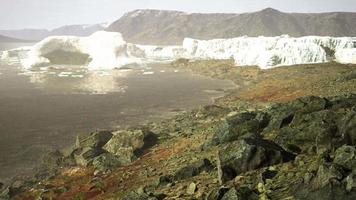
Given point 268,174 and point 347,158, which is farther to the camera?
point 268,174

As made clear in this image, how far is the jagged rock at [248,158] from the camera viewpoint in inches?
451

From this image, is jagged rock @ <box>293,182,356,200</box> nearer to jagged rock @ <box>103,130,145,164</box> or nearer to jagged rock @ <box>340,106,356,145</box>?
jagged rock @ <box>340,106,356,145</box>

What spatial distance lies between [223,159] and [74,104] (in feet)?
88.0

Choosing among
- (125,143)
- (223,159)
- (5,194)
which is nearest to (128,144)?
(125,143)

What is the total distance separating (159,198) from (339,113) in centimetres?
690

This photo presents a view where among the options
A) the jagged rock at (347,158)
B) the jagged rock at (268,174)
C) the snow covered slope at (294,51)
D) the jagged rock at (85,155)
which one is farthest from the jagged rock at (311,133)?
the snow covered slope at (294,51)

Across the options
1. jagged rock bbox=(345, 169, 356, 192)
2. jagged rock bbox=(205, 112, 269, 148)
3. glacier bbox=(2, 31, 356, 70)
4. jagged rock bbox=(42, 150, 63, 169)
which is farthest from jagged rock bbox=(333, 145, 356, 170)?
glacier bbox=(2, 31, 356, 70)

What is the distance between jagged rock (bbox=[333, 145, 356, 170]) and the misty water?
14.8 m

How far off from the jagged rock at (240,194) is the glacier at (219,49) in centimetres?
4603

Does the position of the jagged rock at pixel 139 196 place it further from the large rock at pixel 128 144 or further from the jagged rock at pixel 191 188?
the large rock at pixel 128 144

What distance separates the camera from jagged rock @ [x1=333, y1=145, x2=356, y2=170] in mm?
9328

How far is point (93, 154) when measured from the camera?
2022 cm

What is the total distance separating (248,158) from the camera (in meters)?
11.5

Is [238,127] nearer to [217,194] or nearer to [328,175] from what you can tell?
[217,194]
